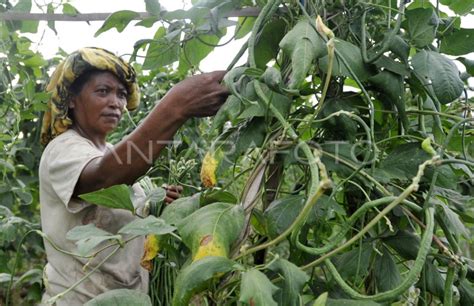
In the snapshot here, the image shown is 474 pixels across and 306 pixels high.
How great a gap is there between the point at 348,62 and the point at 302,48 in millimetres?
96

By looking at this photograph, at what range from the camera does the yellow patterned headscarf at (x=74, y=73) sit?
1.47 metres

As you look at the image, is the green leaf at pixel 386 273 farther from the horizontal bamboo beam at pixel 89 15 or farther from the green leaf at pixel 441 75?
the horizontal bamboo beam at pixel 89 15

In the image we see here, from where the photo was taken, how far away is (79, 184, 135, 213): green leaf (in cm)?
100

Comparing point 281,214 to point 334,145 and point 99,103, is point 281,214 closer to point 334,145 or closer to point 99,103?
point 334,145

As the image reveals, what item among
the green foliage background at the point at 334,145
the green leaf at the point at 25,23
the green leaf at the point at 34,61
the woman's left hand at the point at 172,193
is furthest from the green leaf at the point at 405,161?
the green leaf at the point at 34,61

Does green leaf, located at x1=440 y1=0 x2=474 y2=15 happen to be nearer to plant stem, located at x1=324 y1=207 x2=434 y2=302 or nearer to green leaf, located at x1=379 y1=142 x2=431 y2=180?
green leaf, located at x1=379 y1=142 x2=431 y2=180

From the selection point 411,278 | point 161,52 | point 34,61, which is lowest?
point 34,61

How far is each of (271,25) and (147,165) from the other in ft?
1.01

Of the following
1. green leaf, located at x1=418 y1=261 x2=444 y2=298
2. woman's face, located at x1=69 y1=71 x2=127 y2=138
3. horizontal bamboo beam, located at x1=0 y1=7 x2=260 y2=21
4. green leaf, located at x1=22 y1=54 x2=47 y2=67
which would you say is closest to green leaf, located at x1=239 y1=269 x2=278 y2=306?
green leaf, located at x1=418 y1=261 x2=444 y2=298

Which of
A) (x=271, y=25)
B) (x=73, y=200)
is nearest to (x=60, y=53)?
(x=73, y=200)

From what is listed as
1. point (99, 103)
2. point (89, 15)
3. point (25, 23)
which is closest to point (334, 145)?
point (89, 15)

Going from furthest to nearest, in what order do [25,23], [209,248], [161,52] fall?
[25,23] → [161,52] → [209,248]

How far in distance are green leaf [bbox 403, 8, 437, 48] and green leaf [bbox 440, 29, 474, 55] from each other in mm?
67

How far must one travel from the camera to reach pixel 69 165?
4.27 ft
